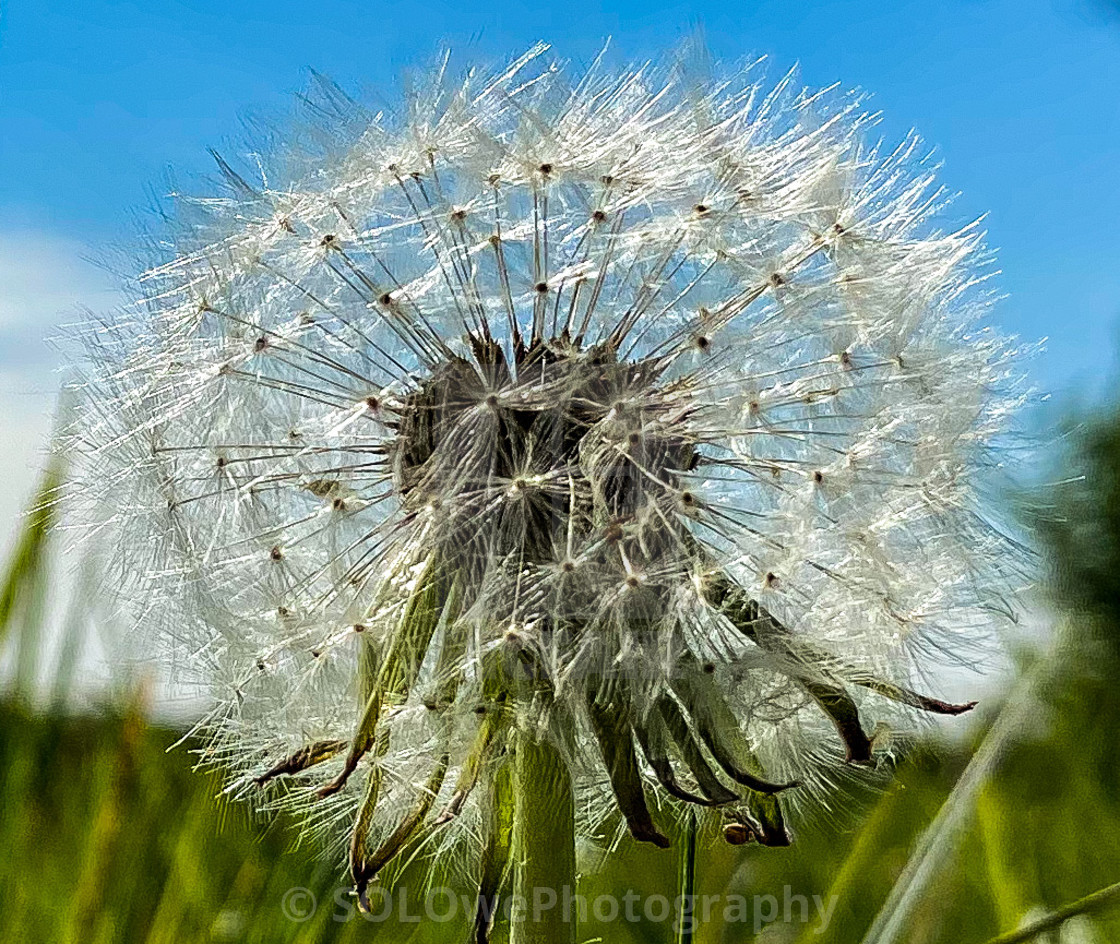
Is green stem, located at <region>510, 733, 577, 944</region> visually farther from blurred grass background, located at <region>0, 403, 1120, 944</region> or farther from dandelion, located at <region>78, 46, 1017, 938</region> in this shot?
blurred grass background, located at <region>0, 403, 1120, 944</region>

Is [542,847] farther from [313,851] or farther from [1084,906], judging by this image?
[313,851]

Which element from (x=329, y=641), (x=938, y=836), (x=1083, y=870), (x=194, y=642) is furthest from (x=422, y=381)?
(x=1083, y=870)

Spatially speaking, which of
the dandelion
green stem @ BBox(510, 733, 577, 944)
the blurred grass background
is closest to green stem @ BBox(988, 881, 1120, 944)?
the blurred grass background

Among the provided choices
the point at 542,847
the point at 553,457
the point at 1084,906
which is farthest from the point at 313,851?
the point at 1084,906

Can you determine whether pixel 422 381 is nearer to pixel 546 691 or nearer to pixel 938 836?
pixel 546 691

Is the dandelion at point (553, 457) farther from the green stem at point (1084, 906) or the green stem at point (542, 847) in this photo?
the green stem at point (1084, 906)

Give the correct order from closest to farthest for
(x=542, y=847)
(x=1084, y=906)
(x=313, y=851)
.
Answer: (x=1084, y=906), (x=542, y=847), (x=313, y=851)

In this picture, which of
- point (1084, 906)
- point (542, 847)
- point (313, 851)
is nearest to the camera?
point (1084, 906)
